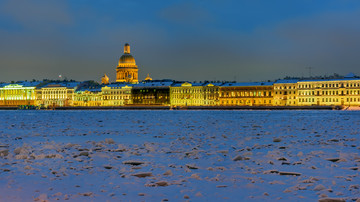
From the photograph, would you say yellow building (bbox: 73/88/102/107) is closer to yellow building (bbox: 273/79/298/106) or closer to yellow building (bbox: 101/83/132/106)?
yellow building (bbox: 101/83/132/106)

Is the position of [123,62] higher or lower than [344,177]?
higher

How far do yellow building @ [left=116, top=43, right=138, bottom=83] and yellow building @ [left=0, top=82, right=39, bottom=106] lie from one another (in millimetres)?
25440

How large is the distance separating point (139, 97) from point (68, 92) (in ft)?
72.2

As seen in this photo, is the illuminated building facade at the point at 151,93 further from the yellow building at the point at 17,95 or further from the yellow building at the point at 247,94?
the yellow building at the point at 17,95

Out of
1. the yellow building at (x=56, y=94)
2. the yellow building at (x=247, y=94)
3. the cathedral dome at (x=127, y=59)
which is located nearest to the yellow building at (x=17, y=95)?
the yellow building at (x=56, y=94)

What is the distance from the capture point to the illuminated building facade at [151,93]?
4420 inches

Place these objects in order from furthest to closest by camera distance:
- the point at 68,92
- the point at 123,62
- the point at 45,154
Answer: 1. the point at 123,62
2. the point at 68,92
3. the point at 45,154

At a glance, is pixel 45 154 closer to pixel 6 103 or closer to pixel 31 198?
pixel 31 198

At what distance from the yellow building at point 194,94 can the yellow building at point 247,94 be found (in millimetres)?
2028

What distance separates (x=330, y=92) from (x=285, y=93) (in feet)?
31.4

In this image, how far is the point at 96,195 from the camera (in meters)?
6.28

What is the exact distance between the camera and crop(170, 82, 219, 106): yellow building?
355 feet

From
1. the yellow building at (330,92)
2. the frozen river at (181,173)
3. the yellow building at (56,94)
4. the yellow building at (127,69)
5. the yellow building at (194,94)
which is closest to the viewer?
the frozen river at (181,173)

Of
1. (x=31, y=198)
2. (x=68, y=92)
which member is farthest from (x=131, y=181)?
(x=68, y=92)
